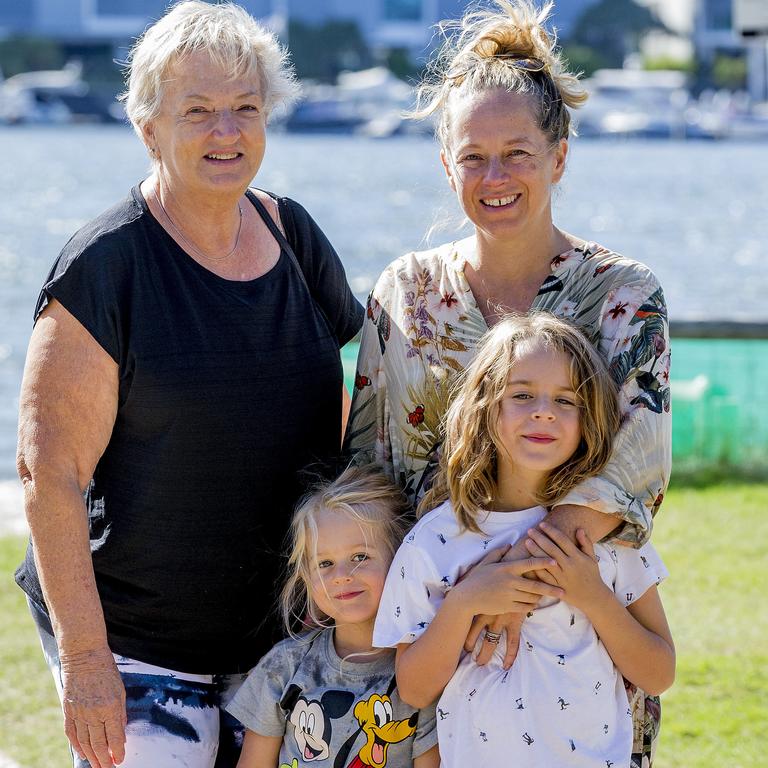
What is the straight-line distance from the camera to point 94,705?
8.03 ft

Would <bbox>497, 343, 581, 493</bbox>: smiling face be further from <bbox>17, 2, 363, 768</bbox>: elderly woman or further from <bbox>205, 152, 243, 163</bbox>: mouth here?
<bbox>205, 152, 243, 163</bbox>: mouth

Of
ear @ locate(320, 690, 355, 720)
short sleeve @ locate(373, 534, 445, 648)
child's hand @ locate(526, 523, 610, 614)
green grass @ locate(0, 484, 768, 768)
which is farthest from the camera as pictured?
green grass @ locate(0, 484, 768, 768)

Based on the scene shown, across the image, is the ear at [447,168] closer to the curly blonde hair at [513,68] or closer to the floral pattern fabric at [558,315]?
the curly blonde hair at [513,68]

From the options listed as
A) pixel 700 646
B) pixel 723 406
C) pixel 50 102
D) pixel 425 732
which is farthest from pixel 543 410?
pixel 50 102

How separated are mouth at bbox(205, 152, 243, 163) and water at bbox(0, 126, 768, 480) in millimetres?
512

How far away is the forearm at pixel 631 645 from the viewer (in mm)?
2320

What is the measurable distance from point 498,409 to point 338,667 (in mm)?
660

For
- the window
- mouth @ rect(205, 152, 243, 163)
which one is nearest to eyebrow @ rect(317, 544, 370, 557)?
mouth @ rect(205, 152, 243, 163)

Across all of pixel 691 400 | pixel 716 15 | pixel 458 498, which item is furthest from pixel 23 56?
pixel 458 498

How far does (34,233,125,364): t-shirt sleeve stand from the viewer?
244cm

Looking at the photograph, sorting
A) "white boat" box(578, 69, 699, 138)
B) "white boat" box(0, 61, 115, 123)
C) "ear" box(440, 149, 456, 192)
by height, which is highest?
"ear" box(440, 149, 456, 192)

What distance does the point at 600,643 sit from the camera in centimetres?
237

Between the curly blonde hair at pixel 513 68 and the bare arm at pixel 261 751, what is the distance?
135 centimetres

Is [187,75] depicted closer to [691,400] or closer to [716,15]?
[691,400]
